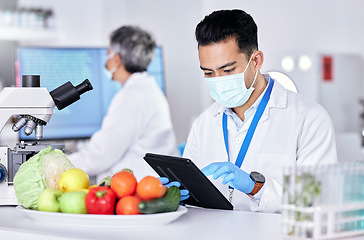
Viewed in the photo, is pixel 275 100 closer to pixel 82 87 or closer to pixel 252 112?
pixel 252 112

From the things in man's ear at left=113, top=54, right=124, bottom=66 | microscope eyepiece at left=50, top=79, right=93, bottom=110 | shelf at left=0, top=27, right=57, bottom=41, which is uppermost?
shelf at left=0, top=27, right=57, bottom=41

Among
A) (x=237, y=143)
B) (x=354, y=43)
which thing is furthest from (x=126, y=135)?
(x=354, y=43)

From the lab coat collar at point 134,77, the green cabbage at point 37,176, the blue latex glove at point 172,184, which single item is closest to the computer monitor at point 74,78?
the lab coat collar at point 134,77

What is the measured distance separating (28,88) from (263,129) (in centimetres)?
102

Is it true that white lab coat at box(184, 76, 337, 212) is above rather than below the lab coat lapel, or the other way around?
below

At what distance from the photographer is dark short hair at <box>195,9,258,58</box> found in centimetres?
235

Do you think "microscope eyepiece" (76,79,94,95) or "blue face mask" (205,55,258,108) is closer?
"microscope eyepiece" (76,79,94,95)

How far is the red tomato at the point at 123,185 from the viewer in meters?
1.68

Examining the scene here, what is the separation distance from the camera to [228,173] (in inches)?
78.9

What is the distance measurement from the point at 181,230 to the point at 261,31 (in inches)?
137

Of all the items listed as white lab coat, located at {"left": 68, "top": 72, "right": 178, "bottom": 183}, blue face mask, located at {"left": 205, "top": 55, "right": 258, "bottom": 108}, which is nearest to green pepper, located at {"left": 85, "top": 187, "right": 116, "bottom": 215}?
blue face mask, located at {"left": 205, "top": 55, "right": 258, "bottom": 108}

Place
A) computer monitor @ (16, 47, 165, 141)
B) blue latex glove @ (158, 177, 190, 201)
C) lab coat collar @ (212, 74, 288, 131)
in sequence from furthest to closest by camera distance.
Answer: computer monitor @ (16, 47, 165, 141)
lab coat collar @ (212, 74, 288, 131)
blue latex glove @ (158, 177, 190, 201)

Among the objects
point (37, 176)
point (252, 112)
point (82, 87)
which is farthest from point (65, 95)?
point (252, 112)

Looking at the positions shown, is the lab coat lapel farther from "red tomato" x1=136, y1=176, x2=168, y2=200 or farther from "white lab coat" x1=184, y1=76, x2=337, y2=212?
"red tomato" x1=136, y1=176, x2=168, y2=200
